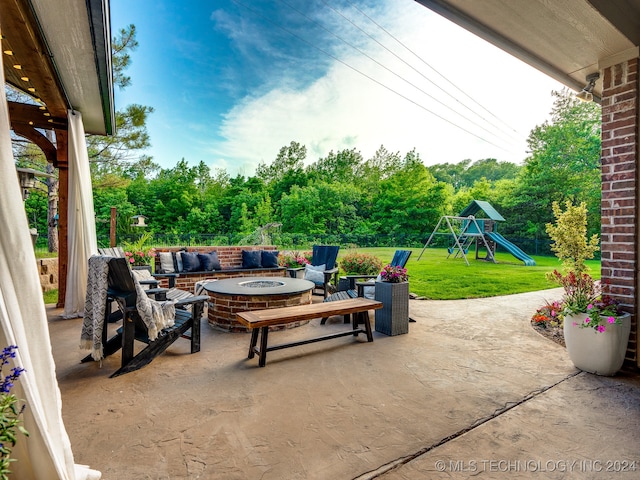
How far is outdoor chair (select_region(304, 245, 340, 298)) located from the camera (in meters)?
5.90

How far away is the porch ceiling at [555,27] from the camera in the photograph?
2.52 meters

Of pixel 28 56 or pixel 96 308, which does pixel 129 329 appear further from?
pixel 28 56

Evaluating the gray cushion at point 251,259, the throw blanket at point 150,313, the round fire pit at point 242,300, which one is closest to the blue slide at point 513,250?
the gray cushion at point 251,259

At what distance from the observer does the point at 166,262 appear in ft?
20.5

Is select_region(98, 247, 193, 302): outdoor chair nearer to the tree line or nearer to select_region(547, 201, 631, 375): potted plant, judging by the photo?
select_region(547, 201, 631, 375): potted plant

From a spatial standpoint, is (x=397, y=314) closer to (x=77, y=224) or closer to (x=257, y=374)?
(x=257, y=374)

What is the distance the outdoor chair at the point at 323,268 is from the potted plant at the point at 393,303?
5.67ft

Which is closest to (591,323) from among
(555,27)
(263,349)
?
(555,27)

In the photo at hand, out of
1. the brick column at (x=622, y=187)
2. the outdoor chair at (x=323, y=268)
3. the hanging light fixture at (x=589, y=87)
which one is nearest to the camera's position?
the brick column at (x=622, y=187)

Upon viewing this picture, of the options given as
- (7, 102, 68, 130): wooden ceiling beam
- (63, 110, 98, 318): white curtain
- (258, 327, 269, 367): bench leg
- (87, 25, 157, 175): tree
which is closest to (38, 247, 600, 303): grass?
(63, 110, 98, 318): white curtain

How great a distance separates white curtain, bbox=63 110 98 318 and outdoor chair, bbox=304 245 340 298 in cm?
357

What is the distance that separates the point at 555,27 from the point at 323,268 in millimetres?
4640

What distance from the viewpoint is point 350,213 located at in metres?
16.4

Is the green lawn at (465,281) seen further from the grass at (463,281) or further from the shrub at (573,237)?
the shrub at (573,237)
